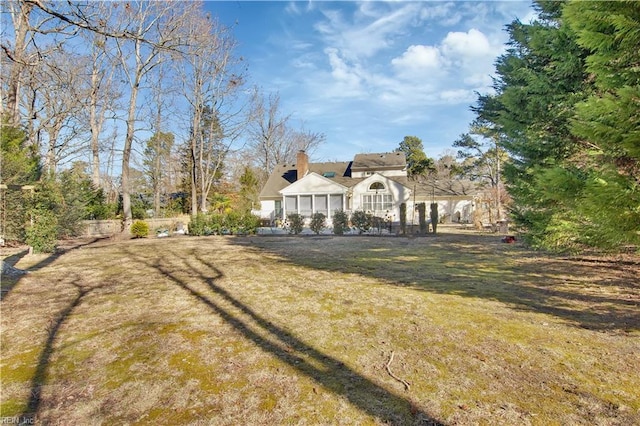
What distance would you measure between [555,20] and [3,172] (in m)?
17.9

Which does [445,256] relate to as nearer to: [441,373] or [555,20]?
[555,20]

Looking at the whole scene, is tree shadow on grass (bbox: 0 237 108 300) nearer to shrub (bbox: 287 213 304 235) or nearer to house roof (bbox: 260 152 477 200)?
shrub (bbox: 287 213 304 235)

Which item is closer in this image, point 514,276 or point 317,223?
point 514,276

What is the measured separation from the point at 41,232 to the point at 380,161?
24.8m

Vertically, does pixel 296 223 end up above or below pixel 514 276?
above

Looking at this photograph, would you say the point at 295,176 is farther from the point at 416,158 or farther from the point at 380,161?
the point at 416,158

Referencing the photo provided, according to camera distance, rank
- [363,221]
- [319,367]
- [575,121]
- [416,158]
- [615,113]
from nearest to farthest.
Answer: [319,367], [615,113], [575,121], [363,221], [416,158]

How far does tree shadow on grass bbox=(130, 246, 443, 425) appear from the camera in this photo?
2.22m

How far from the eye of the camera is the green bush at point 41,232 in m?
9.98

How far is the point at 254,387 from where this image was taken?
2572 millimetres

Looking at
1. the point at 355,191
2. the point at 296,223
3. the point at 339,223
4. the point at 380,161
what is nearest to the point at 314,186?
the point at 355,191

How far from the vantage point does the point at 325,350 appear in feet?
10.6

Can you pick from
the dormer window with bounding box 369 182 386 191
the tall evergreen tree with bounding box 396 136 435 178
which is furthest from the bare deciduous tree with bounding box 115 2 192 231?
the tall evergreen tree with bounding box 396 136 435 178

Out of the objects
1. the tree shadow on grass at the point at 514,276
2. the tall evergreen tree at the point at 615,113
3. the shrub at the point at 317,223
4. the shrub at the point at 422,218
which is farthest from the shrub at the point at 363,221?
the tall evergreen tree at the point at 615,113
